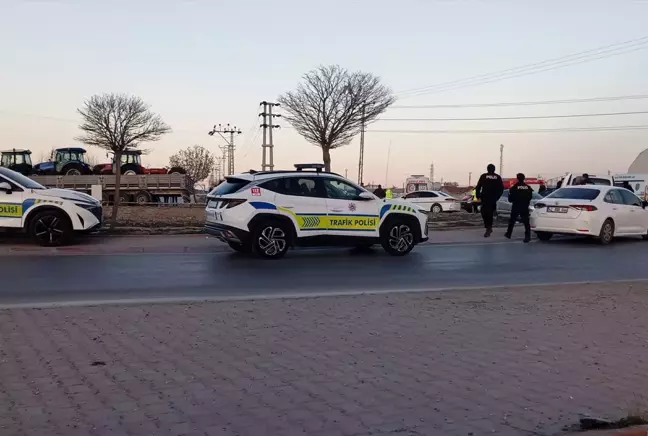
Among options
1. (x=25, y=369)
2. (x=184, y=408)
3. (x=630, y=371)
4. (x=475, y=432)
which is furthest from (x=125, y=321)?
(x=630, y=371)

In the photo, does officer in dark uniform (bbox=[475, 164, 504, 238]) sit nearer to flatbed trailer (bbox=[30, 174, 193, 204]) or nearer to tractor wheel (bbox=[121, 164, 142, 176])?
flatbed trailer (bbox=[30, 174, 193, 204])

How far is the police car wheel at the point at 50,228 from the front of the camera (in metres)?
13.7

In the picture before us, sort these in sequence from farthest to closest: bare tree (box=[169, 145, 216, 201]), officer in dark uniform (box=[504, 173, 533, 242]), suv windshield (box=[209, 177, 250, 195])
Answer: bare tree (box=[169, 145, 216, 201]), officer in dark uniform (box=[504, 173, 533, 242]), suv windshield (box=[209, 177, 250, 195])

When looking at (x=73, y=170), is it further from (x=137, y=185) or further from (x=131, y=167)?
(x=137, y=185)

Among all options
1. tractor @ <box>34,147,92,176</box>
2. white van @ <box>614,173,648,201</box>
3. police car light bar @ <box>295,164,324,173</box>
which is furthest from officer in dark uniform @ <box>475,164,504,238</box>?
tractor @ <box>34,147,92,176</box>

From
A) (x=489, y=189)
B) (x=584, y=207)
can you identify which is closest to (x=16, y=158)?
(x=489, y=189)

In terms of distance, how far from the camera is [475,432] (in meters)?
4.21

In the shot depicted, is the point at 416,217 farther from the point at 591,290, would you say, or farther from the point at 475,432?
the point at 475,432

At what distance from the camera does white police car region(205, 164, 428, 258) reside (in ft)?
41.1

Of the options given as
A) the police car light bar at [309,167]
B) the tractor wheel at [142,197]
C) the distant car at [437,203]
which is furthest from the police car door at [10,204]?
the tractor wheel at [142,197]

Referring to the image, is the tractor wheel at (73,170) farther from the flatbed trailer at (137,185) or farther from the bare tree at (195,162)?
the bare tree at (195,162)

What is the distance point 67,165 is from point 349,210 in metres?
32.3

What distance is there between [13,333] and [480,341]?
14.9 feet

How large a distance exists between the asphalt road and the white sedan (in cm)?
134
